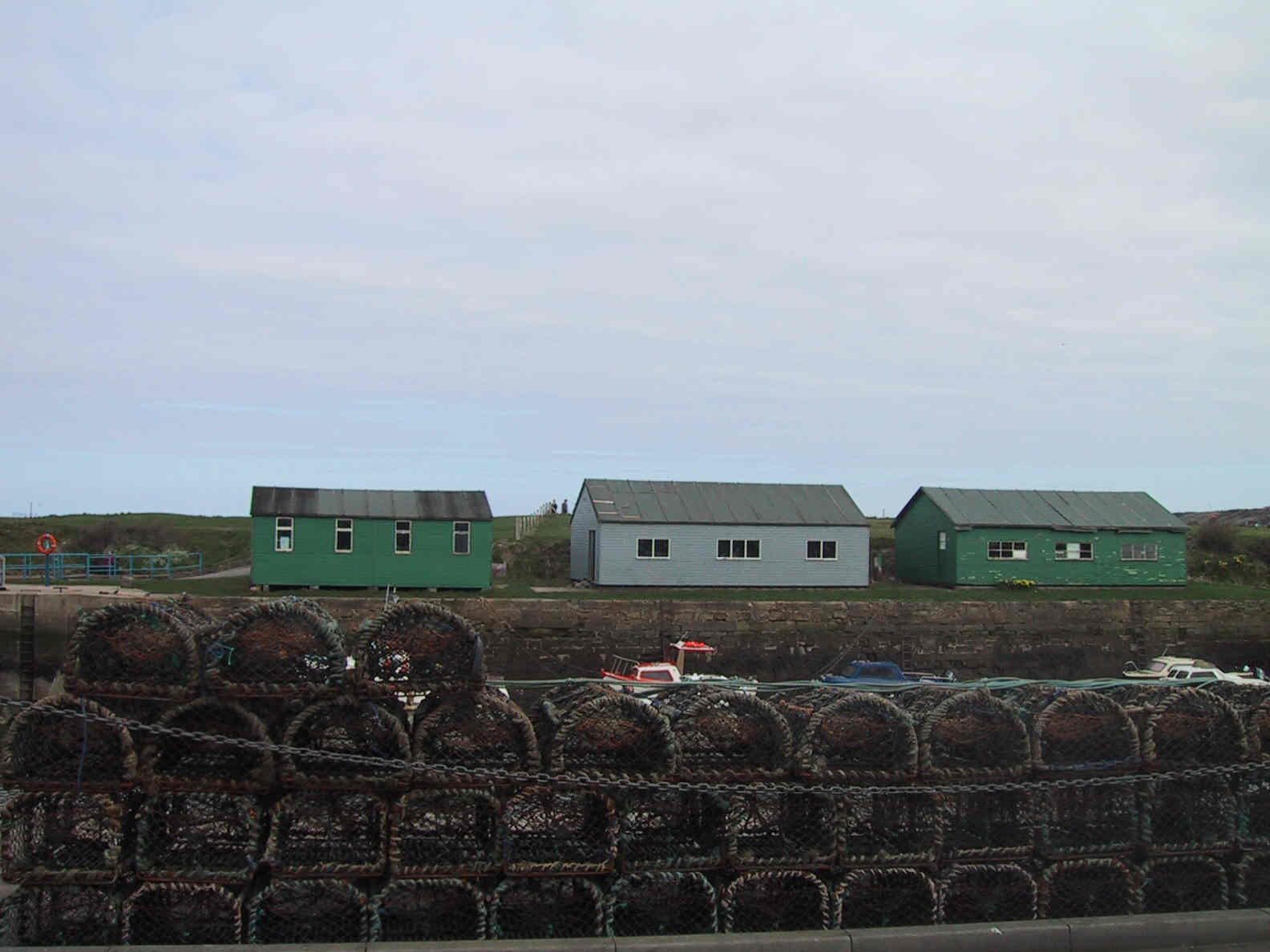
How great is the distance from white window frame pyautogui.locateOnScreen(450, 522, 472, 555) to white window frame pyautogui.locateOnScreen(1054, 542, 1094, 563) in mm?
20799

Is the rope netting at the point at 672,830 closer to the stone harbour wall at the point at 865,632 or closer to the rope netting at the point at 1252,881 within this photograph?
the rope netting at the point at 1252,881

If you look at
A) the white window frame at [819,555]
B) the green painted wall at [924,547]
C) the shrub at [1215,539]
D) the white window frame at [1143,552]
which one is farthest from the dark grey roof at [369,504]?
the shrub at [1215,539]

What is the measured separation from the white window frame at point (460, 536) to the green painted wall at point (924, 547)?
17119 millimetres

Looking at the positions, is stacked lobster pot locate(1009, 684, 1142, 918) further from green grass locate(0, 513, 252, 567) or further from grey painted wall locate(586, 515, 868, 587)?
green grass locate(0, 513, 252, 567)

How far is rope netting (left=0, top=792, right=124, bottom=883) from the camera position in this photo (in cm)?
500

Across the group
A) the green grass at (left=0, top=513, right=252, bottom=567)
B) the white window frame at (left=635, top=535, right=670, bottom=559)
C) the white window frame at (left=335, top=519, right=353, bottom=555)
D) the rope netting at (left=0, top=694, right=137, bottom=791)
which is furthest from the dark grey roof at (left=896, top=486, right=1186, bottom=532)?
the rope netting at (left=0, top=694, right=137, bottom=791)

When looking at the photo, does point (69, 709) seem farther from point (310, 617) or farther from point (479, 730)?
point (479, 730)

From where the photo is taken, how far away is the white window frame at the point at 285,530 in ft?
104

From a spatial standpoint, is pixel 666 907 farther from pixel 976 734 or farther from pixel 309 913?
pixel 976 734

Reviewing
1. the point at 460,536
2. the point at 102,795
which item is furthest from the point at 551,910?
the point at 460,536

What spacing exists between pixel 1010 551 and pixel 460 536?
19502 mm

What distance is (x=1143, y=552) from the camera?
1516 inches

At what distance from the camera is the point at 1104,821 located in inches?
226

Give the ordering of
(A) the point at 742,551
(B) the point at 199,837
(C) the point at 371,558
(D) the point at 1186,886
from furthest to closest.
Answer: (A) the point at 742,551 → (C) the point at 371,558 → (D) the point at 1186,886 → (B) the point at 199,837
